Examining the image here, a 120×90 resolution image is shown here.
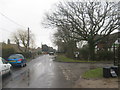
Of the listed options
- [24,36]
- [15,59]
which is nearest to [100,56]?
[15,59]

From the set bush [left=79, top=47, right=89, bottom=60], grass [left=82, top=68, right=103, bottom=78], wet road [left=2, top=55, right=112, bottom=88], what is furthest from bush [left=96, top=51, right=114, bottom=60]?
grass [left=82, top=68, right=103, bottom=78]

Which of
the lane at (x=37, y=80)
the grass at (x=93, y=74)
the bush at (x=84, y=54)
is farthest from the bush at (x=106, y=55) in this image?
the lane at (x=37, y=80)

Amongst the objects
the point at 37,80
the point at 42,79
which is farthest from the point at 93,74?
the point at 37,80

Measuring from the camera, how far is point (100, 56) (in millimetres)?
30312

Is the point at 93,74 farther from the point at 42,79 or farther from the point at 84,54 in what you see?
the point at 84,54

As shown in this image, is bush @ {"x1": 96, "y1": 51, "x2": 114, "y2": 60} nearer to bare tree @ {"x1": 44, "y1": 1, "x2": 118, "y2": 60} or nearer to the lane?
bare tree @ {"x1": 44, "y1": 1, "x2": 118, "y2": 60}

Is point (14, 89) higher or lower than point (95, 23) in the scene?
lower

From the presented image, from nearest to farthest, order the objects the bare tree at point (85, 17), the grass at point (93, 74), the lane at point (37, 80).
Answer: the lane at point (37, 80) → the grass at point (93, 74) → the bare tree at point (85, 17)

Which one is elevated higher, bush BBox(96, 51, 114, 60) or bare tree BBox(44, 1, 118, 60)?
bare tree BBox(44, 1, 118, 60)

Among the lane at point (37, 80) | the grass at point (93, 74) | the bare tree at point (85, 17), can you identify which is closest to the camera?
the lane at point (37, 80)

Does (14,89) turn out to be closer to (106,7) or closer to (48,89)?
(48,89)

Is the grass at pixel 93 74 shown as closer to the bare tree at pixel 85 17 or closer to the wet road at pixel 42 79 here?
the wet road at pixel 42 79

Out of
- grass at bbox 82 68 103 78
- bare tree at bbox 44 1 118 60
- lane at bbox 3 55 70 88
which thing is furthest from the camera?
bare tree at bbox 44 1 118 60

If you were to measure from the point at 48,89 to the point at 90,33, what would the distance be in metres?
23.8
